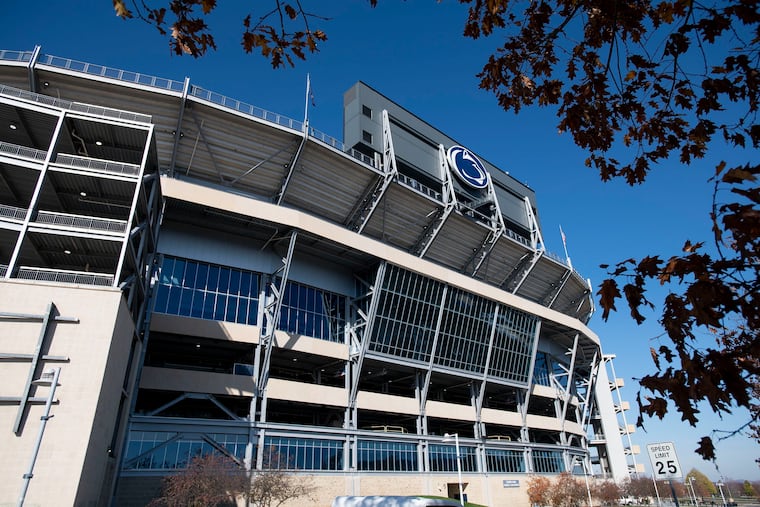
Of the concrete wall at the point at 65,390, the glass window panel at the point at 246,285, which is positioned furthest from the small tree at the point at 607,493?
the concrete wall at the point at 65,390

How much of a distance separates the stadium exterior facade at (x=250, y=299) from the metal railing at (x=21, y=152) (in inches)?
6.4

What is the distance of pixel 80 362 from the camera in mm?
24516

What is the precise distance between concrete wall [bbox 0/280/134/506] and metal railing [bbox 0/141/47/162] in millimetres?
8358

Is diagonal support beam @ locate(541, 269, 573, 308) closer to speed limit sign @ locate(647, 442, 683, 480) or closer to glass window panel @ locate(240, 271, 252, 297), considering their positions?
glass window panel @ locate(240, 271, 252, 297)

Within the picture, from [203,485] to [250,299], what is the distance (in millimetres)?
17893

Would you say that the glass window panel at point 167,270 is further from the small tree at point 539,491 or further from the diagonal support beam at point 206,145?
the small tree at point 539,491

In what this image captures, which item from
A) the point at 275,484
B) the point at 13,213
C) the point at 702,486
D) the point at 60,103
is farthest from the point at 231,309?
the point at 702,486

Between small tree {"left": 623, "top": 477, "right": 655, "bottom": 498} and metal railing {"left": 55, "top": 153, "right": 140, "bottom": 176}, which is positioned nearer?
metal railing {"left": 55, "top": 153, "right": 140, "bottom": 176}

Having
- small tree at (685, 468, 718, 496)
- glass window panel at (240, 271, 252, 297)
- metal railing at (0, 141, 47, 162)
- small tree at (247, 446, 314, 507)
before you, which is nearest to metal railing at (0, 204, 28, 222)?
metal railing at (0, 141, 47, 162)

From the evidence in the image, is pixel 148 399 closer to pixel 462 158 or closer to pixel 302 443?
pixel 302 443

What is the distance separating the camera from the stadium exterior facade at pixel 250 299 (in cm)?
2530

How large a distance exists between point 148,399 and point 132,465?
8.38 m

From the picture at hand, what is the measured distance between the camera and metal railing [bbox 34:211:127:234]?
93.3ft

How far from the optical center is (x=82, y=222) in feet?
95.8
